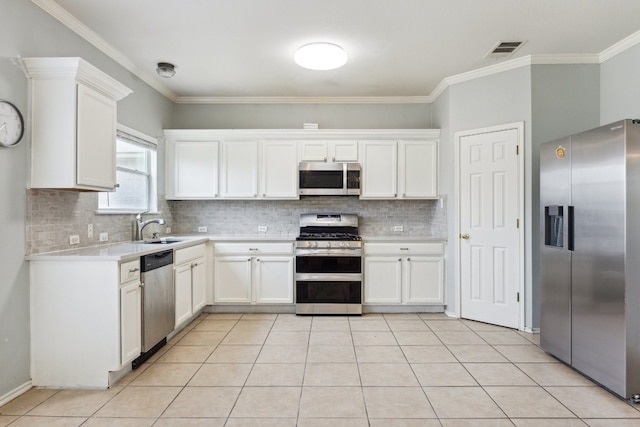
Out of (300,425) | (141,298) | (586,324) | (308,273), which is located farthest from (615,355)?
(141,298)

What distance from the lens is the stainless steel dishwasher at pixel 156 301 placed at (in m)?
2.71

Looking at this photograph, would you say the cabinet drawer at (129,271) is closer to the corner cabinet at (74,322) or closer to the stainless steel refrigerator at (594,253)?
the corner cabinet at (74,322)

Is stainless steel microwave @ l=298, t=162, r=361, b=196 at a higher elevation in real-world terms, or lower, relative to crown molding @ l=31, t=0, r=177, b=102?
lower

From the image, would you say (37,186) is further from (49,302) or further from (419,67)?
(419,67)

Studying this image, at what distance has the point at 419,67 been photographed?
3676 mm

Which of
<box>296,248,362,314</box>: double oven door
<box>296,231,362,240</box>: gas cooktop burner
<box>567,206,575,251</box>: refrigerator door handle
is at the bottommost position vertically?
<box>296,248,362,314</box>: double oven door

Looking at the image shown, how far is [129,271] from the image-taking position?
2.51 m

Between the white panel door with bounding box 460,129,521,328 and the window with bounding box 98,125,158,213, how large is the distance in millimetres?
3473

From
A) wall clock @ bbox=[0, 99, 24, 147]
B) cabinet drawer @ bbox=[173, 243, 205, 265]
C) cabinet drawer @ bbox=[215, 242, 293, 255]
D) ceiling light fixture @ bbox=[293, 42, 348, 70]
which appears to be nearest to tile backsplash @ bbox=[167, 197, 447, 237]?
cabinet drawer @ bbox=[215, 242, 293, 255]

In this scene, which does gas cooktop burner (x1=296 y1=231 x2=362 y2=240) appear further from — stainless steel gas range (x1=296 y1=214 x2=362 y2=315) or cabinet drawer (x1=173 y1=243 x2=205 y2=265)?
cabinet drawer (x1=173 y1=243 x2=205 y2=265)

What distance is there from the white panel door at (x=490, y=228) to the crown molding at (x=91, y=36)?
11.5 ft

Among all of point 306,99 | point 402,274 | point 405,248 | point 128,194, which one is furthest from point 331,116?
point 128,194

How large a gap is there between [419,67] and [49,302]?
3765mm

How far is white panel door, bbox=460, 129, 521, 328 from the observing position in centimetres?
353
